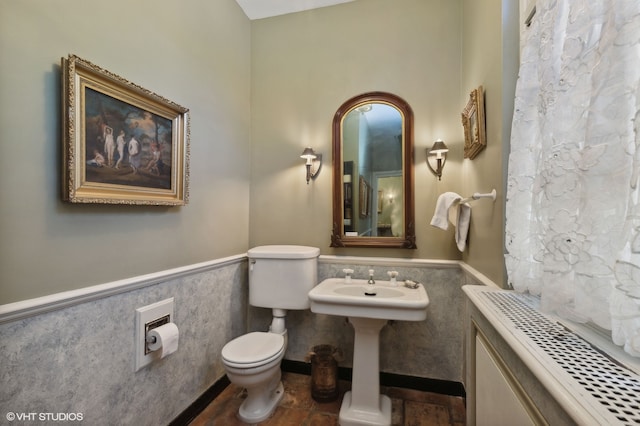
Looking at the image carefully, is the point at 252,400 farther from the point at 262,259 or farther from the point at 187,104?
the point at 187,104

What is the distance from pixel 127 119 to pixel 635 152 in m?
1.65

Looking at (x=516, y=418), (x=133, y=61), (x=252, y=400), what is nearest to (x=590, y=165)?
(x=516, y=418)

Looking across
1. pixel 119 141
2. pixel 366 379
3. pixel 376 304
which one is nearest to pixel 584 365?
pixel 376 304

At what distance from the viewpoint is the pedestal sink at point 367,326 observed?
142cm

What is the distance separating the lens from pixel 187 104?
63.3 inches

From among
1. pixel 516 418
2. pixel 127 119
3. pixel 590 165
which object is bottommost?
pixel 516 418

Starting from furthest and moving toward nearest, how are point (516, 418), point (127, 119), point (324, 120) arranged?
1. point (324, 120)
2. point (127, 119)
3. point (516, 418)

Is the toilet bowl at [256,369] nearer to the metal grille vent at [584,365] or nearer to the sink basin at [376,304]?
the sink basin at [376,304]

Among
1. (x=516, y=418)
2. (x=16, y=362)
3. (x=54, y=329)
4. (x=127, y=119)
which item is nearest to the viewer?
(x=516, y=418)

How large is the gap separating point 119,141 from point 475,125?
67.8 inches

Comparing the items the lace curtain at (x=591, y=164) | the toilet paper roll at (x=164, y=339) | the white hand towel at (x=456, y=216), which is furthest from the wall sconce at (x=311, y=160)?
the lace curtain at (x=591, y=164)

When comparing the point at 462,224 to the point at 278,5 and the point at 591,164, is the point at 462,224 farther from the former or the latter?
the point at 278,5

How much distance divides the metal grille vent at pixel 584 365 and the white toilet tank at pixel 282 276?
123cm

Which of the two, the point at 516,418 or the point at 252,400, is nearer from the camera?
the point at 516,418
